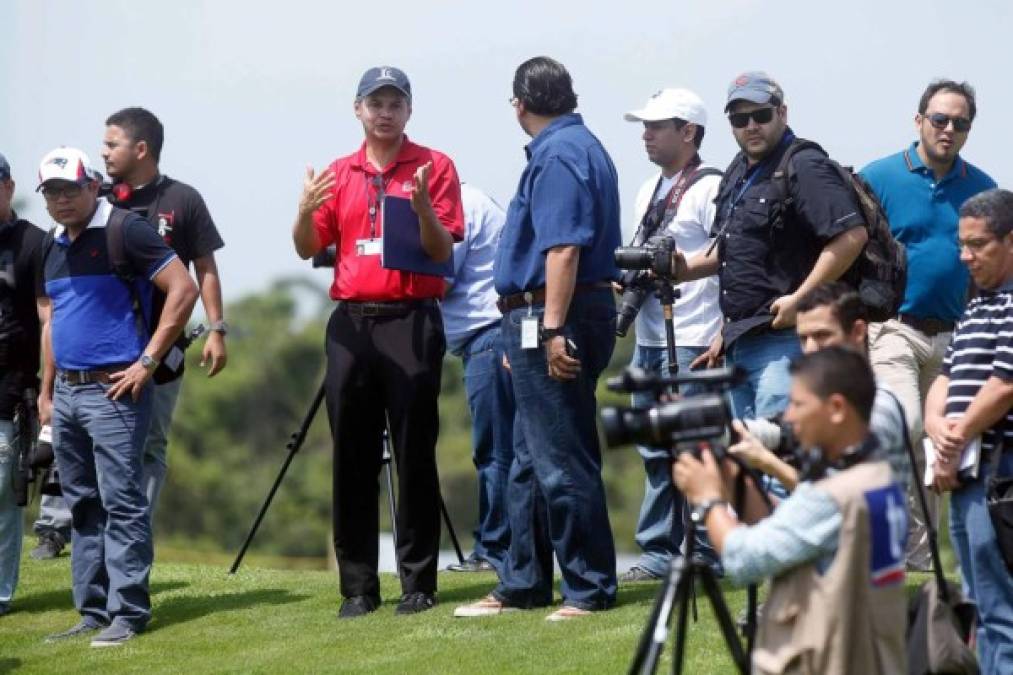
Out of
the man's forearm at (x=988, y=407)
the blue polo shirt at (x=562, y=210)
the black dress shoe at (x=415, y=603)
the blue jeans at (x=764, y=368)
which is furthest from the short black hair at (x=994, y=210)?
the black dress shoe at (x=415, y=603)

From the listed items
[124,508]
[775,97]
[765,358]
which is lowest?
[124,508]

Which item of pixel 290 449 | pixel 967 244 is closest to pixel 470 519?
pixel 290 449

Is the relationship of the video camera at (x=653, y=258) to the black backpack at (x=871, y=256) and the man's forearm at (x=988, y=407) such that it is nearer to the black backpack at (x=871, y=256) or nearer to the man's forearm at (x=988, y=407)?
the black backpack at (x=871, y=256)

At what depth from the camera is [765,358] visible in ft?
23.1

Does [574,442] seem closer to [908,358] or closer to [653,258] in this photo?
[653,258]

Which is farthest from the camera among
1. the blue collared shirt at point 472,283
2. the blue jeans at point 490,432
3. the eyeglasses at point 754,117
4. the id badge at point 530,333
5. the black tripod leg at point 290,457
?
the blue collared shirt at point 472,283

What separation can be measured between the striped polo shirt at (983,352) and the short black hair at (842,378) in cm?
132

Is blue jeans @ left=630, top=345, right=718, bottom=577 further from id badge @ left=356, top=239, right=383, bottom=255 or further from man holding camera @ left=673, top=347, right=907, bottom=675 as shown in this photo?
man holding camera @ left=673, top=347, right=907, bottom=675

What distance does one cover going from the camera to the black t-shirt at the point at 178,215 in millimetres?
9297

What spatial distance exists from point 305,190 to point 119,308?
109 cm

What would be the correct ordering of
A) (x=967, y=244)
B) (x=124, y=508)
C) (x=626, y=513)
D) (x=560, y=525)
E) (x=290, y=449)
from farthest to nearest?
(x=626, y=513) → (x=290, y=449) → (x=124, y=508) → (x=560, y=525) → (x=967, y=244)

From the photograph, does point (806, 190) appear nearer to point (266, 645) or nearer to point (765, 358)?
point (765, 358)

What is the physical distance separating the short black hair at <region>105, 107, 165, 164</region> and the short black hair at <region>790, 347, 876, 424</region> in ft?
17.9

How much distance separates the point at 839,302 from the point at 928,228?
115 inches
